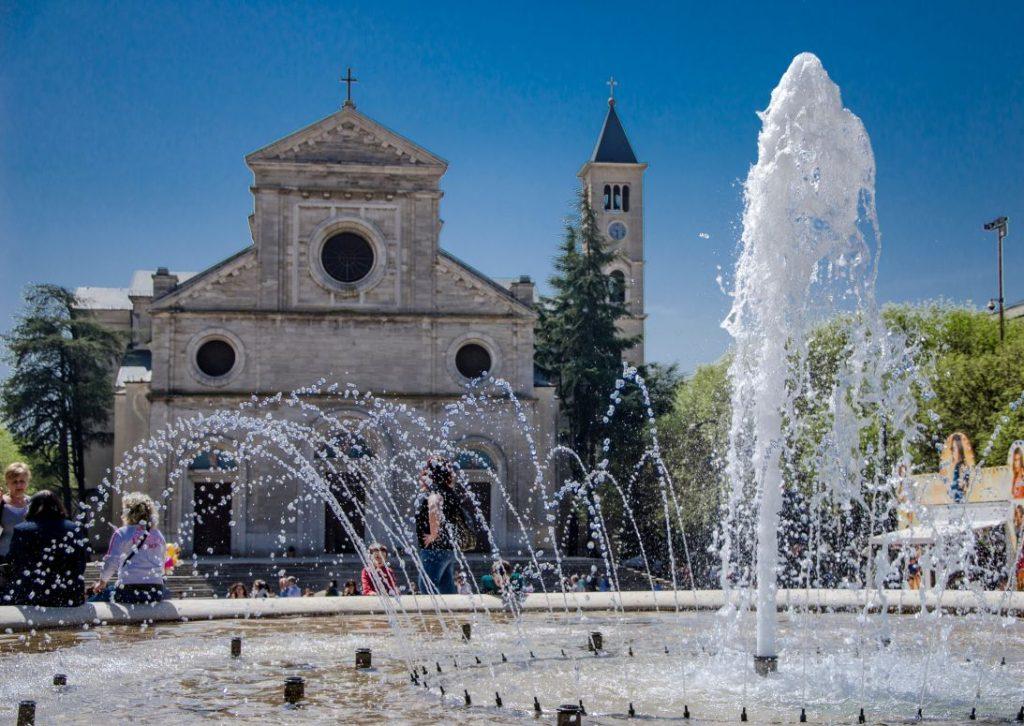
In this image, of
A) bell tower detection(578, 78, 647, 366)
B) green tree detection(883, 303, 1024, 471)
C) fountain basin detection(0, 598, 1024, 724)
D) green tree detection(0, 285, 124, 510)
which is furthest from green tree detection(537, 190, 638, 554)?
fountain basin detection(0, 598, 1024, 724)

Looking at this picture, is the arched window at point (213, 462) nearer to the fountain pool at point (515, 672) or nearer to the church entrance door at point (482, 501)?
the church entrance door at point (482, 501)

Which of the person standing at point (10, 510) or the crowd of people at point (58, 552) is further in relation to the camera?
the person standing at point (10, 510)

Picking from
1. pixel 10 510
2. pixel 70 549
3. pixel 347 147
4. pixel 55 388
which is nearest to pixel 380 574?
pixel 70 549

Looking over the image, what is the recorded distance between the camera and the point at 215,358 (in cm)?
3569

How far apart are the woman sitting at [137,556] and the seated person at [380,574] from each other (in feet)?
6.26

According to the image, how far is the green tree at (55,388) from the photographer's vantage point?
42125mm

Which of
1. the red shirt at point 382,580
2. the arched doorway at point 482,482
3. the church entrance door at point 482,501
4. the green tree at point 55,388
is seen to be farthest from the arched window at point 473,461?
the red shirt at point 382,580

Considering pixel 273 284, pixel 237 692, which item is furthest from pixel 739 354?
pixel 273 284

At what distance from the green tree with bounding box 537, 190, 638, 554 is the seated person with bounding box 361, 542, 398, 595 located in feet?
85.2

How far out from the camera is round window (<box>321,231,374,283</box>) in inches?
1443

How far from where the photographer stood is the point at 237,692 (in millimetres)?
6910

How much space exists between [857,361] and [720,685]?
10.8 feet

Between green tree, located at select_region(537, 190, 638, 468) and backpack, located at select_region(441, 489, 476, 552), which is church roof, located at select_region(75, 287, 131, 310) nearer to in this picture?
green tree, located at select_region(537, 190, 638, 468)

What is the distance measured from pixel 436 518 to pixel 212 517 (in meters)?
25.6
